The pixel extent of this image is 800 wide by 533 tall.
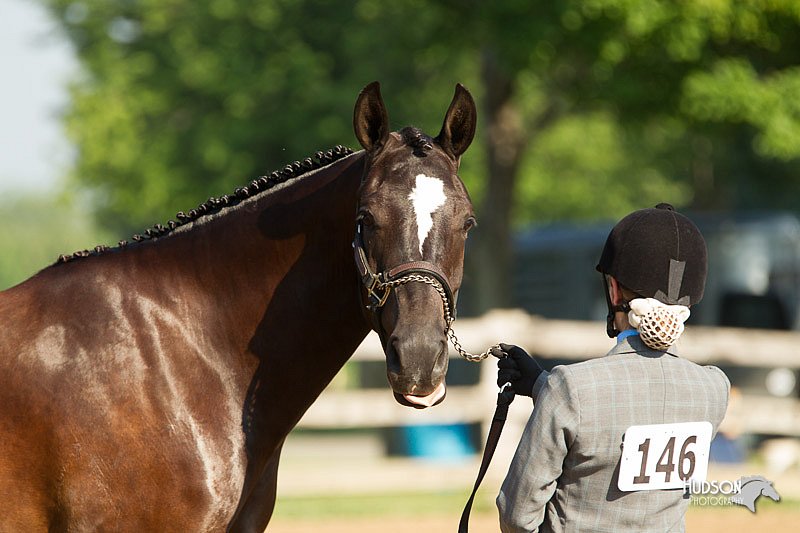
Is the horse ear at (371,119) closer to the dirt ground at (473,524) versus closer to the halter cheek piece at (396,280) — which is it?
the halter cheek piece at (396,280)

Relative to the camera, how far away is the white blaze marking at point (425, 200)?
10.1 feet

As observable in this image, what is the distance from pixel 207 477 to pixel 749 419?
801 cm

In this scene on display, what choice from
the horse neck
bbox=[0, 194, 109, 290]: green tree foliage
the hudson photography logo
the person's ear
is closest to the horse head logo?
the hudson photography logo

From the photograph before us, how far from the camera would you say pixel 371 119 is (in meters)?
3.32

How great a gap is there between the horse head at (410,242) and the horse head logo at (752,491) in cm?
116

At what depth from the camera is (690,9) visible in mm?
10570

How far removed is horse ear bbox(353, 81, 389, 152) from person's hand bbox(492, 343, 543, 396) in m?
0.80

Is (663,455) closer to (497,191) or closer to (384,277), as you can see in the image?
(384,277)

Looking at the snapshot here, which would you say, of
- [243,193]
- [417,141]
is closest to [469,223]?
[417,141]

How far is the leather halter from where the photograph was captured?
3035 millimetres

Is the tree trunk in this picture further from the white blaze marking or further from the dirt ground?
the white blaze marking

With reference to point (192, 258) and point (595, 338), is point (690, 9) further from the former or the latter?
point (192, 258)

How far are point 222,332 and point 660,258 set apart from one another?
1.45 meters

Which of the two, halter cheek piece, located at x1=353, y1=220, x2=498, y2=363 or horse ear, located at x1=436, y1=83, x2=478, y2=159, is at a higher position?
horse ear, located at x1=436, y1=83, x2=478, y2=159
